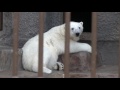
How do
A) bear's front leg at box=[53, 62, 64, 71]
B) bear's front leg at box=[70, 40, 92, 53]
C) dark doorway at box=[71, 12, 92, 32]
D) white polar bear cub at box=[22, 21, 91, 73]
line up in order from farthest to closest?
dark doorway at box=[71, 12, 92, 32] → bear's front leg at box=[70, 40, 92, 53] → bear's front leg at box=[53, 62, 64, 71] → white polar bear cub at box=[22, 21, 91, 73]

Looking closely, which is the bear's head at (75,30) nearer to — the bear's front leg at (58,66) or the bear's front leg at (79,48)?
the bear's front leg at (79,48)

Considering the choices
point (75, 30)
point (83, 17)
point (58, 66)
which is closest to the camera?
point (58, 66)

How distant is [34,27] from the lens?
503cm

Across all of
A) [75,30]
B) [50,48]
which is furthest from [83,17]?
[50,48]

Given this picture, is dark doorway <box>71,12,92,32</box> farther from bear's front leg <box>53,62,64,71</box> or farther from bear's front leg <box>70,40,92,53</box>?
bear's front leg <box>53,62,64,71</box>

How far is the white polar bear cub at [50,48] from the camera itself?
441 cm

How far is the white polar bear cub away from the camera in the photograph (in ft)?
14.5

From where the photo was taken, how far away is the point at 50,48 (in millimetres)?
4609

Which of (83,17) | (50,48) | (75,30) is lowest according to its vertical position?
(50,48)

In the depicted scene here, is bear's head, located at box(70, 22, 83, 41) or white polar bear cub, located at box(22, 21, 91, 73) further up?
bear's head, located at box(70, 22, 83, 41)

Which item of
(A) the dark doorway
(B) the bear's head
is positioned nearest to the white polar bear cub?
(B) the bear's head

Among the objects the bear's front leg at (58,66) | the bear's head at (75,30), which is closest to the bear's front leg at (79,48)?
the bear's head at (75,30)

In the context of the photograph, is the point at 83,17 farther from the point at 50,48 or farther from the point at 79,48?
the point at 50,48
